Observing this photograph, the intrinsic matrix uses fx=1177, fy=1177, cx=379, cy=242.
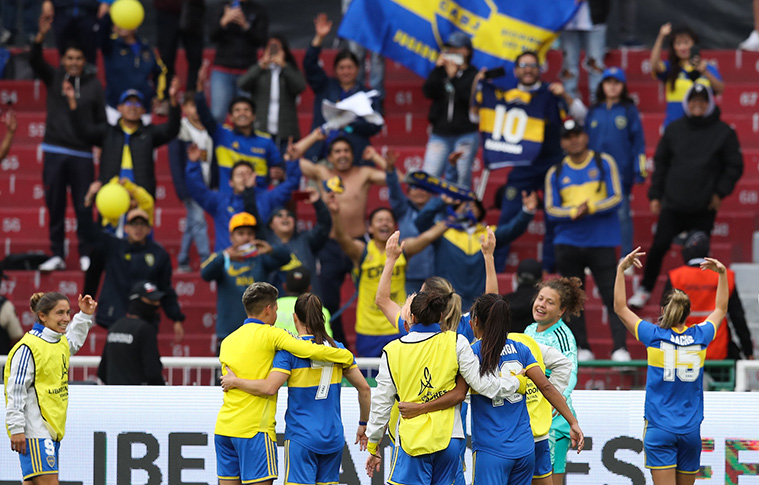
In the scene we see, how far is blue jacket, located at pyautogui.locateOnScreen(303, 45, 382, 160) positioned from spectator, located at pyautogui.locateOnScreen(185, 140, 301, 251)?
989 mm

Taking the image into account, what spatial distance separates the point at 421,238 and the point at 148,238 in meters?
2.54

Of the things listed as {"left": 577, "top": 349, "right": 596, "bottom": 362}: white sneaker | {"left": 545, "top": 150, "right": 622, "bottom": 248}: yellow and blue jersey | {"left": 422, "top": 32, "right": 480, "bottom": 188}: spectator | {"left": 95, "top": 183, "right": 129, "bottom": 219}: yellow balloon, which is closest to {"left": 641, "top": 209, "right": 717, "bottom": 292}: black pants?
{"left": 545, "top": 150, "right": 622, "bottom": 248}: yellow and blue jersey

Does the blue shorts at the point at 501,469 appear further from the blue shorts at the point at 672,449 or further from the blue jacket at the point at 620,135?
the blue jacket at the point at 620,135

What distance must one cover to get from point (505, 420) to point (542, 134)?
5.42m

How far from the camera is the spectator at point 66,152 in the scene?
487 inches

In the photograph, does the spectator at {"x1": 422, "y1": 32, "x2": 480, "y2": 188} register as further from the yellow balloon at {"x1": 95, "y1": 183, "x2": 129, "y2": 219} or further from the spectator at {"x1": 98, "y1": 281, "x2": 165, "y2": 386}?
the spectator at {"x1": 98, "y1": 281, "x2": 165, "y2": 386}

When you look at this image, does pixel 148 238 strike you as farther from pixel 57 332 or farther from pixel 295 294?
pixel 57 332

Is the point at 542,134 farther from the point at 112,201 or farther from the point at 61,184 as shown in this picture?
the point at 61,184

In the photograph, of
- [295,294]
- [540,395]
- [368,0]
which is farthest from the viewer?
[368,0]

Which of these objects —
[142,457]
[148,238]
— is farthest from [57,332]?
[148,238]

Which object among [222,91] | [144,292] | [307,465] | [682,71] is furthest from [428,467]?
[222,91]

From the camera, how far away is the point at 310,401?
22.7ft

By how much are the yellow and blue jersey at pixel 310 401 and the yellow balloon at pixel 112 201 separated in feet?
15.6

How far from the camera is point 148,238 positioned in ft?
35.3
